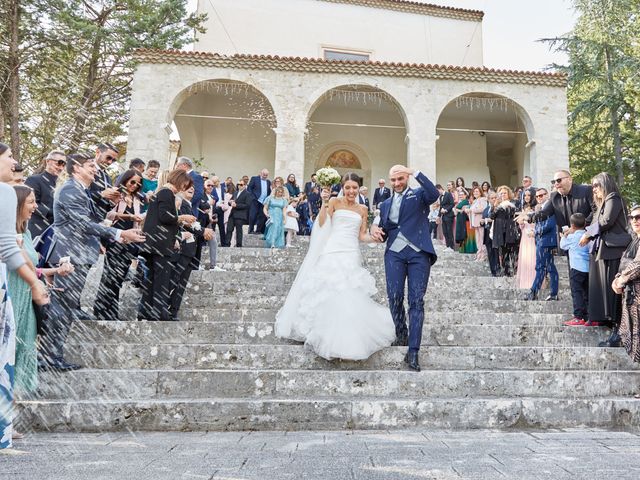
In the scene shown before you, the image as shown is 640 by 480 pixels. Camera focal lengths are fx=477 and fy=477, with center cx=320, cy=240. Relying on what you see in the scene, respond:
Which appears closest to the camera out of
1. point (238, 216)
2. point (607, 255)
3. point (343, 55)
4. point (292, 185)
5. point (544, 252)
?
point (607, 255)

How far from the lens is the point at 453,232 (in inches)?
452

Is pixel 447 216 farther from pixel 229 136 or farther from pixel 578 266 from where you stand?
pixel 229 136

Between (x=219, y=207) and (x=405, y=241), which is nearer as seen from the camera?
(x=405, y=241)

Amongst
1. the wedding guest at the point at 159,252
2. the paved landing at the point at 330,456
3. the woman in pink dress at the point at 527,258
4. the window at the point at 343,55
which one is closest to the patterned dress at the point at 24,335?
the paved landing at the point at 330,456

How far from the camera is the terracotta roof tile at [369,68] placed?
14305mm

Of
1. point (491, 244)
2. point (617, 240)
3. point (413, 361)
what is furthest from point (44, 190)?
point (491, 244)

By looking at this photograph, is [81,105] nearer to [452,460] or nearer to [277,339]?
[277,339]

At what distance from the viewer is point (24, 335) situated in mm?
3674

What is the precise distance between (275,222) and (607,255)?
6.35m

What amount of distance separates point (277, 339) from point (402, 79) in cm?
1204

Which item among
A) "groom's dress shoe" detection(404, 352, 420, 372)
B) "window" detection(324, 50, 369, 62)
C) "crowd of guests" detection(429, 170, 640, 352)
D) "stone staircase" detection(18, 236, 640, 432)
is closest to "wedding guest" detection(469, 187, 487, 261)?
"crowd of guests" detection(429, 170, 640, 352)

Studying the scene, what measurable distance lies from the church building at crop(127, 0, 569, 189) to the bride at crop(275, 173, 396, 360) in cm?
917

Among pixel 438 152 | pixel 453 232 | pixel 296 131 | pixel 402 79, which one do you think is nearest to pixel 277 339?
pixel 453 232

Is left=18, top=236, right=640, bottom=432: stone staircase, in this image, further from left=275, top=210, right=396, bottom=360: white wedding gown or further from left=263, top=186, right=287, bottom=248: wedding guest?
left=263, top=186, right=287, bottom=248: wedding guest
